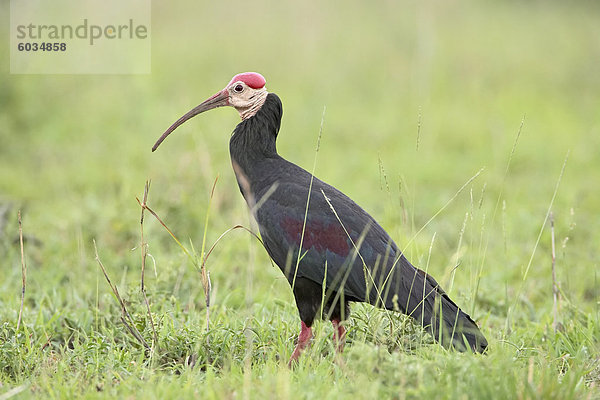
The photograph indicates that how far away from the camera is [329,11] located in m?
13.9

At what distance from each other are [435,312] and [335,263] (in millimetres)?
545

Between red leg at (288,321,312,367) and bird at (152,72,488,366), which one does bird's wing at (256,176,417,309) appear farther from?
red leg at (288,321,312,367)

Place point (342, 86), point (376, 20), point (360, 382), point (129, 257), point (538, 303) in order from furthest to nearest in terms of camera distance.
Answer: point (376, 20)
point (342, 86)
point (129, 257)
point (538, 303)
point (360, 382)

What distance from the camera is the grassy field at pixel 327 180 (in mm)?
3441

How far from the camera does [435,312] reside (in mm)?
3643

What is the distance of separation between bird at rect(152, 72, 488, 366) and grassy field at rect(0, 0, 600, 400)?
0.11 metres

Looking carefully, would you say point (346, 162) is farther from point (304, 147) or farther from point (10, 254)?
point (10, 254)

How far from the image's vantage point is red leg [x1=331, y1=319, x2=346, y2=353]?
361 cm

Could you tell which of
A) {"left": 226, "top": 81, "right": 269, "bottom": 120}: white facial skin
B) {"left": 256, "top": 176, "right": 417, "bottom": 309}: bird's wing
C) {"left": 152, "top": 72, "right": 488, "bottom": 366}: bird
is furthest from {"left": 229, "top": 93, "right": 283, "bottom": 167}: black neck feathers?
{"left": 256, "top": 176, "right": 417, "bottom": 309}: bird's wing

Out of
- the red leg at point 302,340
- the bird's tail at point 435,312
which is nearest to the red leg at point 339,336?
the red leg at point 302,340

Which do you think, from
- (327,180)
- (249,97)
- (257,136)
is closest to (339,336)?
(257,136)

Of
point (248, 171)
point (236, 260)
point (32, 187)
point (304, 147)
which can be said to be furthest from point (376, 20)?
point (248, 171)

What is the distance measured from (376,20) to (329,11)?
0.88m

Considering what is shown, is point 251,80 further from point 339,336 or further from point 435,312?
point 435,312
